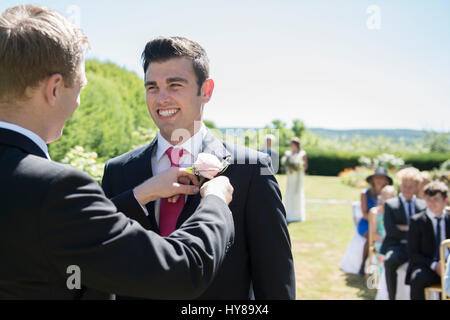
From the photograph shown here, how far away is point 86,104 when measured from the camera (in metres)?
9.77

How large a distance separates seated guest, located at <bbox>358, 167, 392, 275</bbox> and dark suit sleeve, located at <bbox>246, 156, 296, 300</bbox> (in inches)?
263

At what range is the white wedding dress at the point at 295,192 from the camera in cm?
1309

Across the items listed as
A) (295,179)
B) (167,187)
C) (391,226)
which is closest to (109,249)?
(167,187)

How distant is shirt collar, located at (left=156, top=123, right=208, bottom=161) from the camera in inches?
99.0

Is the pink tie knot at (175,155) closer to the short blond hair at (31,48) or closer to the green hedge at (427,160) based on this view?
the short blond hair at (31,48)

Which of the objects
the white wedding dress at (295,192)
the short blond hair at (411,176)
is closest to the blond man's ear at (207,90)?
the short blond hair at (411,176)

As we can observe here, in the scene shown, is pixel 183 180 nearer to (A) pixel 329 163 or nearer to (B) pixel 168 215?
(B) pixel 168 215

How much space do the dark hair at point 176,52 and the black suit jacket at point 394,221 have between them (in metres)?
5.28

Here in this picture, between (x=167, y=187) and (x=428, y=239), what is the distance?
5.07 metres

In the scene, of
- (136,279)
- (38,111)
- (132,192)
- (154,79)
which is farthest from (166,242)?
(154,79)

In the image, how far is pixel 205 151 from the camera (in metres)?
2.47
